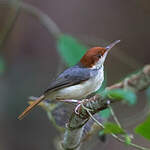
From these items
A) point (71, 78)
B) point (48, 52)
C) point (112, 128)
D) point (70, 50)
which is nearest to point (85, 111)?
point (112, 128)

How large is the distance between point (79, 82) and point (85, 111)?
0.93 metres

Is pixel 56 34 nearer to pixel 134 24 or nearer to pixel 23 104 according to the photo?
pixel 23 104

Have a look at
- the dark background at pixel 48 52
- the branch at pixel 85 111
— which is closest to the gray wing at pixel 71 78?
the branch at pixel 85 111

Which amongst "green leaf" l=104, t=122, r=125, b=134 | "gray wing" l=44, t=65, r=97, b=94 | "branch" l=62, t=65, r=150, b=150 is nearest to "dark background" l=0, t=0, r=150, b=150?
"branch" l=62, t=65, r=150, b=150

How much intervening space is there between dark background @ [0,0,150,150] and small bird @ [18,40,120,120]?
105 inches

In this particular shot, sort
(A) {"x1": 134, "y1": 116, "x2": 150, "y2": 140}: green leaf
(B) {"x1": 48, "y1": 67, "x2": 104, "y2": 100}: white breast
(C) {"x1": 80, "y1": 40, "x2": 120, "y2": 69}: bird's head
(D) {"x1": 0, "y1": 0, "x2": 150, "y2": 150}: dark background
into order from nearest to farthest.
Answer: (A) {"x1": 134, "y1": 116, "x2": 150, "y2": 140}: green leaf
(B) {"x1": 48, "y1": 67, "x2": 104, "y2": 100}: white breast
(C) {"x1": 80, "y1": 40, "x2": 120, "y2": 69}: bird's head
(D) {"x1": 0, "y1": 0, "x2": 150, "y2": 150}: dark background

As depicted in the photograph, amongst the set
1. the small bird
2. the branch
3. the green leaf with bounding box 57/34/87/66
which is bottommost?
the branch

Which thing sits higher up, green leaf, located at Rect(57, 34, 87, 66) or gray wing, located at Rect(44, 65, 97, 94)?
green leaf, located at Rect(57, 34, 87, 66)

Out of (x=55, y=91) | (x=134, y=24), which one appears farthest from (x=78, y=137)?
(x=134, y=24)

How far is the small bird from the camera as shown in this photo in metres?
3.00

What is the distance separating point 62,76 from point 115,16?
3.91m

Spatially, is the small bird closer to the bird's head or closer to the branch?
the bird's head

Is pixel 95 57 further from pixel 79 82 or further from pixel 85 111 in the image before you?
pixel 85 111

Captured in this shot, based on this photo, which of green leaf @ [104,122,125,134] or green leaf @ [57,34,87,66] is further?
green leaf @ [57,34,87,66]
